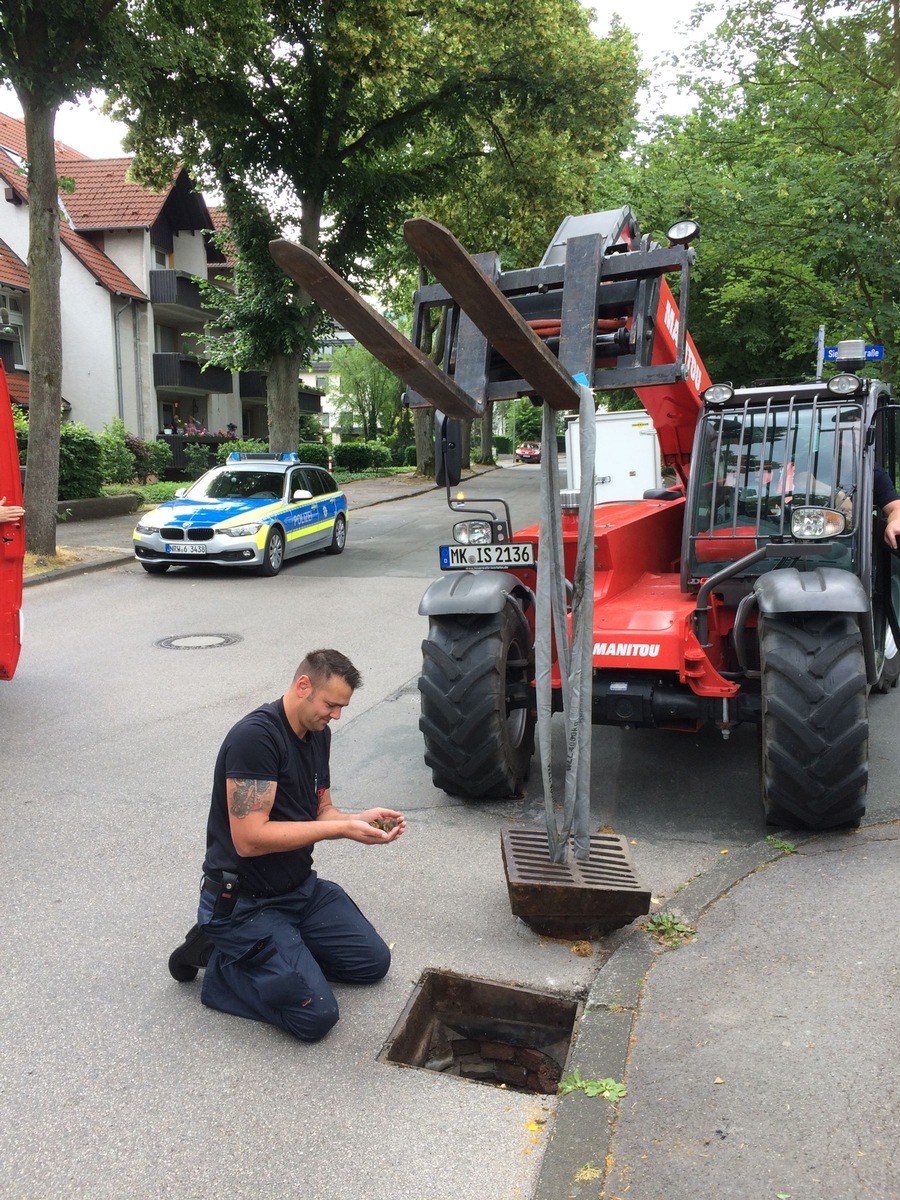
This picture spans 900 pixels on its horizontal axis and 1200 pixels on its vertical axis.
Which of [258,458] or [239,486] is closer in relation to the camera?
[239,486]

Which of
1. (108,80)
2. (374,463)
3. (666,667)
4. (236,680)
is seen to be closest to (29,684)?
(236,680)

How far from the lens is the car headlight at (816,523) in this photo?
18.7 feet

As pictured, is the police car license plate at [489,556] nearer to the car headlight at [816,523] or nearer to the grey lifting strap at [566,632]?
the grey lifting strap at [566,632]

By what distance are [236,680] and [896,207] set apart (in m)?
13.2

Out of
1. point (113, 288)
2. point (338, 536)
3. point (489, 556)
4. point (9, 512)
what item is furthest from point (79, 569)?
point (113, 288)

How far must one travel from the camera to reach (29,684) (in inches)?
345

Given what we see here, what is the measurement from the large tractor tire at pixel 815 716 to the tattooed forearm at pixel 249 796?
2.58 metres

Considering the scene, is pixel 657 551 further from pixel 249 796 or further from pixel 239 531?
pixel 239 531

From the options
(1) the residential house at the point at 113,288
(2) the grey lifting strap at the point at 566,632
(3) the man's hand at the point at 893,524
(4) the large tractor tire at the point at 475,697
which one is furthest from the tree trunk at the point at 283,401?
(2) the grey lifting strap at the point at 566,632

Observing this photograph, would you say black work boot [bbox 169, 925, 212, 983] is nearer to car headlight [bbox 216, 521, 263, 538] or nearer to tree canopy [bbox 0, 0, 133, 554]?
car headlight [bbox 216, 521, 263, 538]

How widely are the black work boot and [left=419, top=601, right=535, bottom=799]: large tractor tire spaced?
2.00 m

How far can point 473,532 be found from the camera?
6223mm

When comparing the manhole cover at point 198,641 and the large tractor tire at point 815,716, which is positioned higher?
the large tractor tire at point 815,716

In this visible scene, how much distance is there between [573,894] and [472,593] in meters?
1.92
